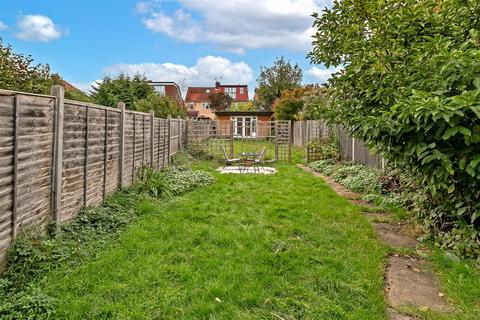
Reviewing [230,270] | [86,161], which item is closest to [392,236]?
[230,270]

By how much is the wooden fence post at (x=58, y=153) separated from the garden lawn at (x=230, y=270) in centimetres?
71

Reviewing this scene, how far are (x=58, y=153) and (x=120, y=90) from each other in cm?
1999

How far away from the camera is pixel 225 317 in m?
2.50

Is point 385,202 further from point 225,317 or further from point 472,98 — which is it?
point 225,317

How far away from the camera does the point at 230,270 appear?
10.7 feet

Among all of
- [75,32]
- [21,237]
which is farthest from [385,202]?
[75,32]

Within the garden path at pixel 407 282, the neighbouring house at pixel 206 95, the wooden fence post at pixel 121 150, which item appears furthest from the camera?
the neighbouring house at pixel 206 95

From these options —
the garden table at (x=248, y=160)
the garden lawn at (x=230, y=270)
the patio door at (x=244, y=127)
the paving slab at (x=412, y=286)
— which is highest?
the patio door at (x=244, y=127)

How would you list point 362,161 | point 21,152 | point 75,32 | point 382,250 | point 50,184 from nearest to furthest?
1. point 21,152
2. point 50,184
3. point 382,250
4. point 362,161
5. point 75,32

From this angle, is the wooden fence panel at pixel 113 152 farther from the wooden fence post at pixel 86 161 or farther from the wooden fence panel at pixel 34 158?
the wooden fence panel at pixel 34 158

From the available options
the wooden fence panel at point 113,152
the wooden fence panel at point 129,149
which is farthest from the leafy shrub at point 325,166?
the wooden fence panel at point 113,152

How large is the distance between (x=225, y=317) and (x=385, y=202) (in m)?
4.45

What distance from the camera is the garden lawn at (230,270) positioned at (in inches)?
102

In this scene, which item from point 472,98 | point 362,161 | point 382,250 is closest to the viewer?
point 472,98
